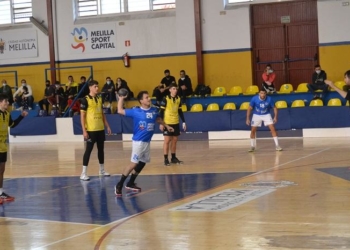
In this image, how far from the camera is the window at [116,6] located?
3422 cm

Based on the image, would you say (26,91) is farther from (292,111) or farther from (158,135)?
(292,111)

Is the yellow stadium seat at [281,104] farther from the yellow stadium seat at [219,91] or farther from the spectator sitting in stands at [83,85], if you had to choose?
the spectator sitting in stands at [83,85]

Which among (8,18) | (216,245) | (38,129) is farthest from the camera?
(8,18)

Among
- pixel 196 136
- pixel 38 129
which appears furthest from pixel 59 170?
pixel 38 129

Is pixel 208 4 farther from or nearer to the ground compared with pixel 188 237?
farther from the ground

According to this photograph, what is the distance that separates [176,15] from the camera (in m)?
33.3

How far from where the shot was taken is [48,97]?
33688mm

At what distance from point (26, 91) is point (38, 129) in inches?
128

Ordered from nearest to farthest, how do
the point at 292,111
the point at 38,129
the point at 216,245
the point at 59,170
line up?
the point at 216,245, the point at 59,170, the point at 292,111, the point at 38,129

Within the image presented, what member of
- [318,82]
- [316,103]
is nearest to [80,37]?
[318,82]

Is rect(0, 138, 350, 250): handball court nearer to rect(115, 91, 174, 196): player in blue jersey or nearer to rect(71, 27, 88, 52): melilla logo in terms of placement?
rect(115, 91, 174, 196): player in blue jersey

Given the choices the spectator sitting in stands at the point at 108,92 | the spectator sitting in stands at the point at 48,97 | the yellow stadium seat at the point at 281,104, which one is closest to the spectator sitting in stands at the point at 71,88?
the spectator sitting in stands at the point at 48,97

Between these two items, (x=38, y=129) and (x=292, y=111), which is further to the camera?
(x=38, y=129)

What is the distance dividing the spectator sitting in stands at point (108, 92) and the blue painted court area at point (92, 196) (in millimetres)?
15040
